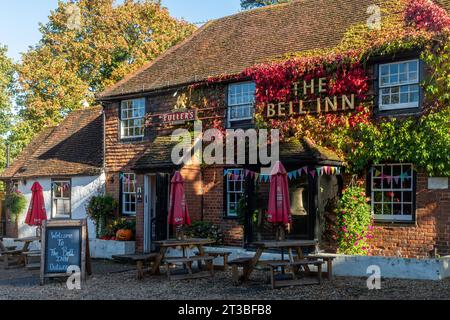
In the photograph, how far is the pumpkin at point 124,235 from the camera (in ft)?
57.1

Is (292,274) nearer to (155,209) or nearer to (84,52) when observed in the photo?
(155,209)

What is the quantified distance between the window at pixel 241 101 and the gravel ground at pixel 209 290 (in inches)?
206

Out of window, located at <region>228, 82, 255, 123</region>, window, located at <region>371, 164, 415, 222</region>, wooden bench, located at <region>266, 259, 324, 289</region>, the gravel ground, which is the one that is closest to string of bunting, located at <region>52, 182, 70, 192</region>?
window, located at <region>228, 82, 255, 123</region>

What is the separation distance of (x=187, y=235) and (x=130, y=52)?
19.9m

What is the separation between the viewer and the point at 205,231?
15.9m

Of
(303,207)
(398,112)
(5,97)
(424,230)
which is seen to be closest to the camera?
(424,230)

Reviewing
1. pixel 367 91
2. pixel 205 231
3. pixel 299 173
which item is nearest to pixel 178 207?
pixel 205 231

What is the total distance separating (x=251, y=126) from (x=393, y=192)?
443cm

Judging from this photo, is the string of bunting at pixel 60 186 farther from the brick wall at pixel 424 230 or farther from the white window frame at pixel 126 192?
the brick wall at pixel 424 230

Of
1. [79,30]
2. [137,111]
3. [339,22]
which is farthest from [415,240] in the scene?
[79,30]

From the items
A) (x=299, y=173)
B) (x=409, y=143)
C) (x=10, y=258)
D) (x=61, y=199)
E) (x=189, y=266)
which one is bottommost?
(x=10, y=258)

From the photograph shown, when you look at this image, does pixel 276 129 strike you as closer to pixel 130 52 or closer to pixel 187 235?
pixel 187 235

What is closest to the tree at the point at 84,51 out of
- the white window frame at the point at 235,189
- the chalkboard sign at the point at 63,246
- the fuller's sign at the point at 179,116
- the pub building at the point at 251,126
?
the pub building at the point at 251,126

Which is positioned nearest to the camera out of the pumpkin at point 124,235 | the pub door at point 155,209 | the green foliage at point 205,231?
the green foliage at point 205,231
